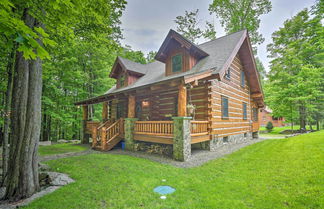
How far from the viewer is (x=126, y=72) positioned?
44.6ft

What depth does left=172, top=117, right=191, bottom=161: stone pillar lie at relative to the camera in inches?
260

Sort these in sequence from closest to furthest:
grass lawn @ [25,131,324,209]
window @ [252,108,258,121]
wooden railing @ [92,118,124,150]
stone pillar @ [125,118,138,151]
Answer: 1. grass lawn @ [25,131,324,209]
2. stone pillar @ [125,118,138,151]
3. wooden railing @ [92,118,124,150]
4. window @ [252,108,258,121]

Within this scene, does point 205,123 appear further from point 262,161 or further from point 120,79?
point 120,79

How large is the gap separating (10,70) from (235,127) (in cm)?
1288

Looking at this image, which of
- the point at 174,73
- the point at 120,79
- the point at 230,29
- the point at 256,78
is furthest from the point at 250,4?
the point at 120,79

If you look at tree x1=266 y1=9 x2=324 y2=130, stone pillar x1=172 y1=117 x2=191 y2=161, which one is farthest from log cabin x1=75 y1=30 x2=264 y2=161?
tree x1=266 y1=9 x2=324 y2=130

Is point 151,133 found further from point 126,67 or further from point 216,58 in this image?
point 126,67

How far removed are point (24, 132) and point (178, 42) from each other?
9.30 meters

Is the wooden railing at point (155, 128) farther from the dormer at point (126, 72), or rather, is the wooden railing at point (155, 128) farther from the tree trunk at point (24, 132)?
the dormer at point (126, 72)

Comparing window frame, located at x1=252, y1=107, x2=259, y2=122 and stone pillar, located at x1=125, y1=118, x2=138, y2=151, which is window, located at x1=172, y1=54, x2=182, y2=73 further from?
window frame, located at x1=252, y1=107, x2=259, y2=122

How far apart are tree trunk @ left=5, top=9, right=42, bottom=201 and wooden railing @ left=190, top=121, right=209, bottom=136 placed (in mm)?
5869

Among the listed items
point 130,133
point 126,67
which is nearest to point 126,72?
point 126,67

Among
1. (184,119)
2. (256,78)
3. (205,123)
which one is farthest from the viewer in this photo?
(256,78)

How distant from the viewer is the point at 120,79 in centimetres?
1478
